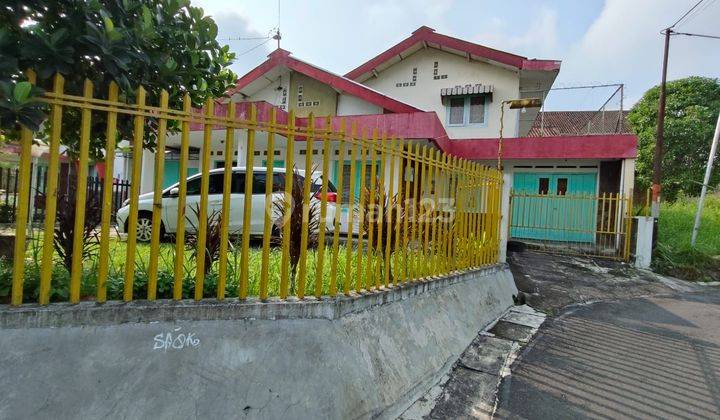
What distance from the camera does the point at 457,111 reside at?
13938 millimetres

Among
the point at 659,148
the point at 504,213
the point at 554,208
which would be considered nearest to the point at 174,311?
the point at 504,213

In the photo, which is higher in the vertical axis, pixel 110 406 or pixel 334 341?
pixel 334 341

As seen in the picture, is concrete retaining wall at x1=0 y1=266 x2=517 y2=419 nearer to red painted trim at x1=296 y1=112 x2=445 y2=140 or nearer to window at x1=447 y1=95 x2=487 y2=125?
red painted trim at x1=296 y1=112 x2=445 y2=140

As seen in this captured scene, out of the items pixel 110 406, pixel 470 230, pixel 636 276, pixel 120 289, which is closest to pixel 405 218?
pixel 470 230

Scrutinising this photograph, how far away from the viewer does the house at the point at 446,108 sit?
A: 10.8m

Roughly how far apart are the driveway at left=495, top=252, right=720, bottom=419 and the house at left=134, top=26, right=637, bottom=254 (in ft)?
15.7

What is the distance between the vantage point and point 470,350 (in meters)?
3.91

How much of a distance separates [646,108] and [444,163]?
72.3 ft

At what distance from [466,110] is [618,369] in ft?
37.0

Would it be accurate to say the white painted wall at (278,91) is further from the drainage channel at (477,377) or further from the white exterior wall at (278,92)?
the drainage channel at (477,377)

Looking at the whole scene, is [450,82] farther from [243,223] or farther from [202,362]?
[202,362]

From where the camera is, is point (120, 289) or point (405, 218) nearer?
point (120, 289)

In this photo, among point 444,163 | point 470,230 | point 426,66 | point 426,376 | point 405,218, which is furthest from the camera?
point 426,66

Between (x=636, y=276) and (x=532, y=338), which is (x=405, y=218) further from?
(x=636, y=276)
